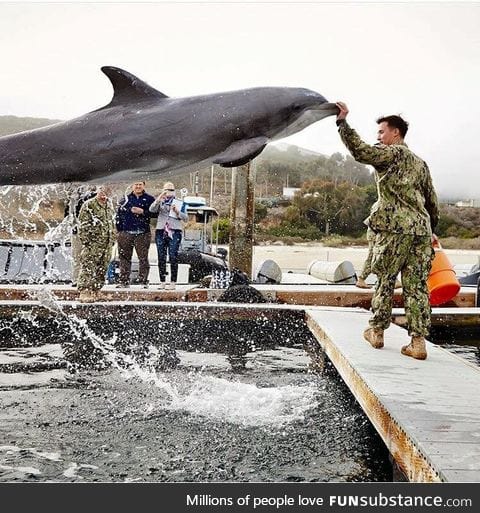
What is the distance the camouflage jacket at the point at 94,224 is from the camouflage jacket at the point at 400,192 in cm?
404

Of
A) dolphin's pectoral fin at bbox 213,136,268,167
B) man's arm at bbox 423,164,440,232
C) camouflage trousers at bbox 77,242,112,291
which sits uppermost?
dolphin's pectoral fin at bbox 213,136,268,167

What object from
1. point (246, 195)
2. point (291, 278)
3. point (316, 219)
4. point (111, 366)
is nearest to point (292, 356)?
point (111, 366)

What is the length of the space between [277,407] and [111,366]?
182 centimetres

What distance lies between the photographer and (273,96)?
371 centimetres

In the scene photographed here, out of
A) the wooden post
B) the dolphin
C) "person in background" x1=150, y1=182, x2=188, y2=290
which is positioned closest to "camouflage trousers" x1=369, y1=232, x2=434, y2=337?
the dolphin

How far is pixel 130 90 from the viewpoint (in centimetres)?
368

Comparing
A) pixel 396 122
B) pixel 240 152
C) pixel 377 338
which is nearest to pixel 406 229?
pixel 396 122

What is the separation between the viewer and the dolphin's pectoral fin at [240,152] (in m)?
3.40

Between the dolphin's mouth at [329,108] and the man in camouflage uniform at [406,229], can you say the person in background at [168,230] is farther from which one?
the dolphin's mouth at [329,108]

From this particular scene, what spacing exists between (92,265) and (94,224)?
499mm

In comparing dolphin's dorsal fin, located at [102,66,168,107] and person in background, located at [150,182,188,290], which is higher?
dolphin's dorsal fin, located at [102,66,168,107]

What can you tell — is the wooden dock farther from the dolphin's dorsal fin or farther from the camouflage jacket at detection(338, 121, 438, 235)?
the dolphin's dorsal fin

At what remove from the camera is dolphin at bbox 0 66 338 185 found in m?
3.46
